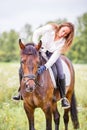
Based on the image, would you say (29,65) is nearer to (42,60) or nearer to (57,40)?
(42,60)

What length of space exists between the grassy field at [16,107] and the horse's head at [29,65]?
1455 mm

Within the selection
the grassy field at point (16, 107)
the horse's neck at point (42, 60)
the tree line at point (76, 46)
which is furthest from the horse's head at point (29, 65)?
the tree line at point (76, 46)

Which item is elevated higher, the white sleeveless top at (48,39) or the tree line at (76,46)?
the tree line at (76,46)

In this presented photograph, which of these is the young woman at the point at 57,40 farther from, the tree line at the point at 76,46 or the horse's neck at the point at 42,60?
the tree line at the point at 76,46

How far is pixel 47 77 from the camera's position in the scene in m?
5.11

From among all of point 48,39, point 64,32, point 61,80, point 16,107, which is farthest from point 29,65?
point 16,107

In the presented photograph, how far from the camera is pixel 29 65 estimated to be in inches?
182

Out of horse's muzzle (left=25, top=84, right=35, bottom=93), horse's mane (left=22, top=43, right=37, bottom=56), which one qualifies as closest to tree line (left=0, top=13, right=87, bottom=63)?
horse's mane (left=22, top=43, right=37, bottom=56)

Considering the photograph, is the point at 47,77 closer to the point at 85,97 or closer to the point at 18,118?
the point at 18,118

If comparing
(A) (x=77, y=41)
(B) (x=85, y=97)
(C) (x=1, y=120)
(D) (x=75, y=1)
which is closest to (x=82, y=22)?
(A) (x=77, y=41)

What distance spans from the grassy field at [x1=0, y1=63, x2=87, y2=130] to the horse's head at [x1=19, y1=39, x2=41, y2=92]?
1455mm

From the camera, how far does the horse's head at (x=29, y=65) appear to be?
4613 millimetres

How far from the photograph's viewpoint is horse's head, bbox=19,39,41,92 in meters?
4.61

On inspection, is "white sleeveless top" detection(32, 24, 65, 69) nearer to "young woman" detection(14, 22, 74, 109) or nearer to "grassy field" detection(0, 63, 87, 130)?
"young woman" detection(14, 22, 74, 109)
